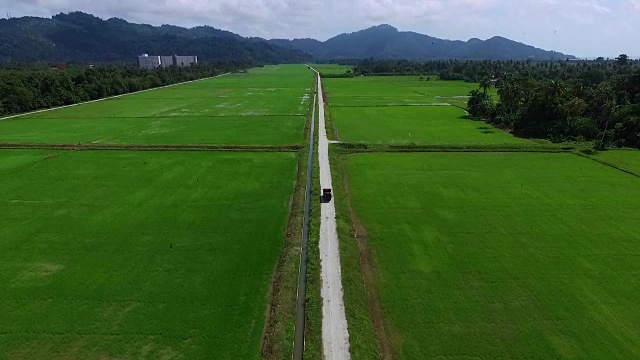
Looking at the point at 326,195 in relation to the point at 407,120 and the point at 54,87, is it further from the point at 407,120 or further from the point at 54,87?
the point at 54,87

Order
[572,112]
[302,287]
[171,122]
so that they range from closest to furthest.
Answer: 1. [302,287]
2. [572,112]
3. [171,122]

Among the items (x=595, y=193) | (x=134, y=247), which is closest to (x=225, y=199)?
(x=134, y=247)

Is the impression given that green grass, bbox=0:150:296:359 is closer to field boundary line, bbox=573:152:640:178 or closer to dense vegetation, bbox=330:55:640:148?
field boundary line, bbox=573:152:640:178

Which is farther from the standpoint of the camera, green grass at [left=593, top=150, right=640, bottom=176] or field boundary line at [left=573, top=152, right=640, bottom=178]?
green grass at [left=593, top=150, right=640, bottom=176]

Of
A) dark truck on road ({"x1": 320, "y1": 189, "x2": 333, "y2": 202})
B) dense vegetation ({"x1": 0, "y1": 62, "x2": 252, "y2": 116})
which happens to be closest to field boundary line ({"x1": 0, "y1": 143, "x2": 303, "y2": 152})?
dark truck on road ({"x1": 320, "y1": 189, "x2": 333, "y2": 202})

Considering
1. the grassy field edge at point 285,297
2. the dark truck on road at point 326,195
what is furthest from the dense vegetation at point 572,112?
the grassy field edge at point 285,297

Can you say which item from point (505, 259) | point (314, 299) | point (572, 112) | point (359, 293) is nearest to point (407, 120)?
point (572, 112)
